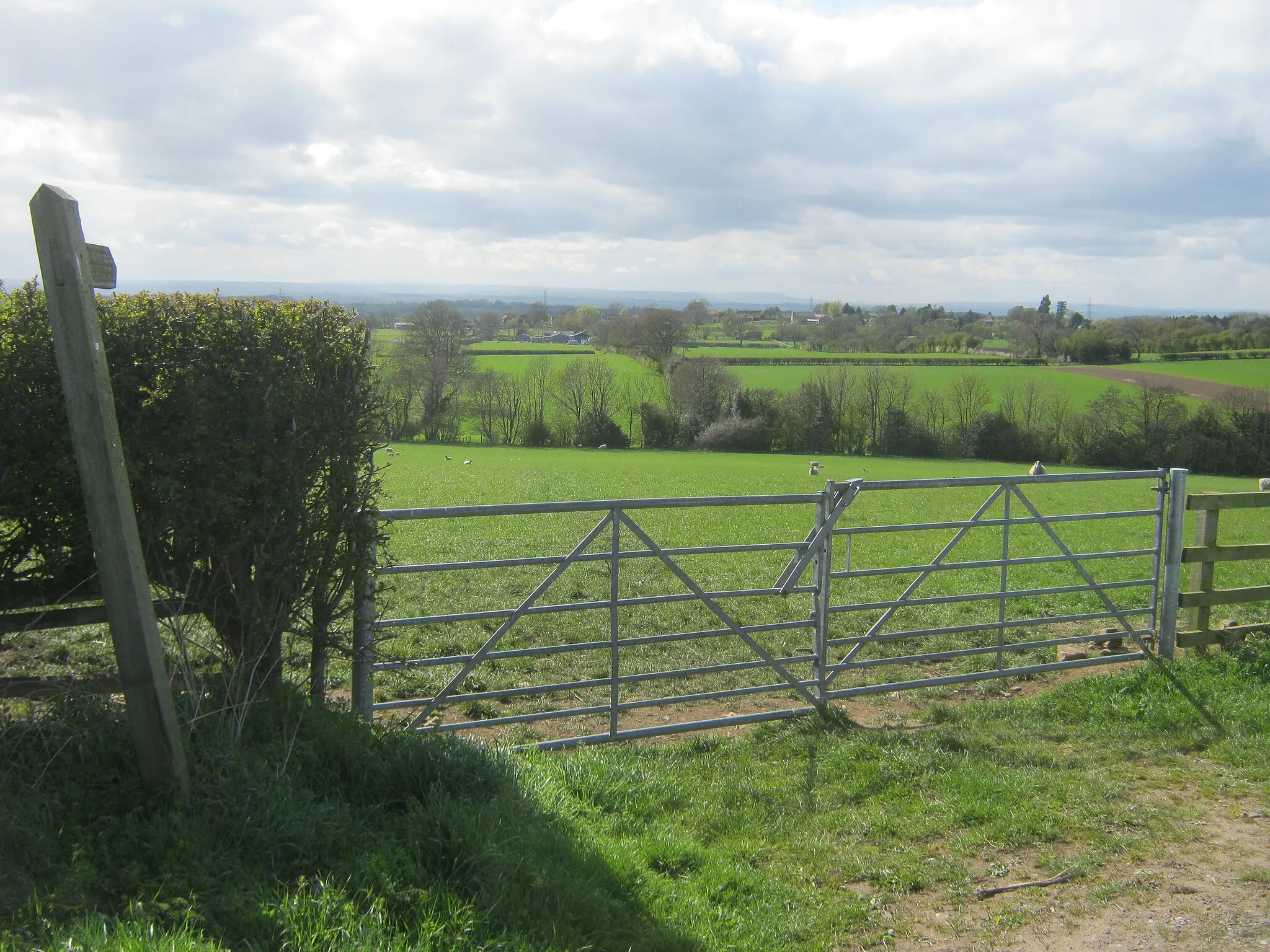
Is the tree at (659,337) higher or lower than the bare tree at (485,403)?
higher

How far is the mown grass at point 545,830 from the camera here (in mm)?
3236

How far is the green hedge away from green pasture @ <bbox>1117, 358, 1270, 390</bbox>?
70.9 m

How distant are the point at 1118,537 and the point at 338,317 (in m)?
18.5

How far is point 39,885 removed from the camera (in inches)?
124

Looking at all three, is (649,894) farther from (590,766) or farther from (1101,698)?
(1101,698)

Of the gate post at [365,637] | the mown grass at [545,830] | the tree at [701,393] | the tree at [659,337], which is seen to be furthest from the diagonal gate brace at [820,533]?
the tree at [659,337]

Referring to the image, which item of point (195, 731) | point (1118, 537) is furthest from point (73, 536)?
point (1118, 537)

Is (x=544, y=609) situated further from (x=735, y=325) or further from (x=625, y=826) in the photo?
(x=735, y=325)

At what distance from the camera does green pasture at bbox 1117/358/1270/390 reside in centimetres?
6662

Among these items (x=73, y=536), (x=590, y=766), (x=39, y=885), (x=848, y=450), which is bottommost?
(x=848, y=450)

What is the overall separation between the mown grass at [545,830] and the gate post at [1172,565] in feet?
6.66

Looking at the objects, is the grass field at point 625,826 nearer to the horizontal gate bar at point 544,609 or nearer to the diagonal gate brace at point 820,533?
the horizontal gate bar at point 544,609

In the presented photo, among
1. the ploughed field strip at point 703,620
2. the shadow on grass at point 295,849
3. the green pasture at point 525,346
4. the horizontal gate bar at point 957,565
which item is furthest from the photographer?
the green pasture at point 525,346

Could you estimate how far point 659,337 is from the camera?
84.3m
